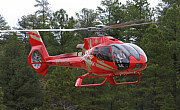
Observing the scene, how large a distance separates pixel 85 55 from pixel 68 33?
2273 cm

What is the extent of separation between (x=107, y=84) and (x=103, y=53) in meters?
20.9

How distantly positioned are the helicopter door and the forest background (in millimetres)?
16464

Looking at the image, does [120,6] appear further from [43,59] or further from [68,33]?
[43,59]

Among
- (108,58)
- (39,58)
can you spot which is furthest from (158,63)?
(108,58)

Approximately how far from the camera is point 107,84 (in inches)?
1405

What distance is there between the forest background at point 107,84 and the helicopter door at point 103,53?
16464 millimetres

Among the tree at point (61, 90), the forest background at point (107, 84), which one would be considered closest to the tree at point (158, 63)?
the forest background at point (107, 84)

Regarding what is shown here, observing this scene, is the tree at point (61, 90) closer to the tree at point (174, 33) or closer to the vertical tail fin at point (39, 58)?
the tree at point (174, 33)

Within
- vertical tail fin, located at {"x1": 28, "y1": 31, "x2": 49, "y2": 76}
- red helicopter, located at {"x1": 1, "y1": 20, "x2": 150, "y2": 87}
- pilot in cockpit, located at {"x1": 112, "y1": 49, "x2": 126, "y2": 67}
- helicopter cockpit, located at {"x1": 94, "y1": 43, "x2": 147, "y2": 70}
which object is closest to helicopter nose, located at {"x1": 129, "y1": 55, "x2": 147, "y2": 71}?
red helicopter, located at {"x1": 1, "y1": 20, "x2": 150, "y2": 87}

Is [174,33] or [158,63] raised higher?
[174,33]

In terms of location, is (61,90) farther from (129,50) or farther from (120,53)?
(129,50)

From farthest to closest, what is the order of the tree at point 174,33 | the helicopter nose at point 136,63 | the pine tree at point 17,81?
the pine tree at point 17,81 → the tree at point 174,33 → the helicopter nose at point 136,63

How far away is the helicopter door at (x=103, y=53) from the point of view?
14750 mm

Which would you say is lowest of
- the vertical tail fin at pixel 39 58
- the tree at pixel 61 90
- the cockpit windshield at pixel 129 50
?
the tree at pixel 61 90
